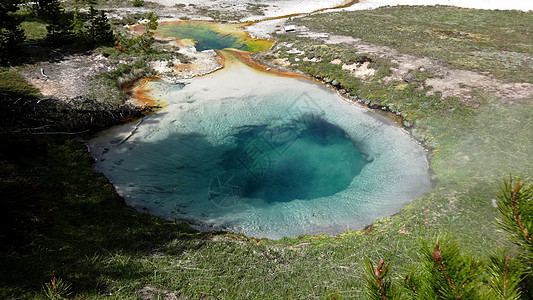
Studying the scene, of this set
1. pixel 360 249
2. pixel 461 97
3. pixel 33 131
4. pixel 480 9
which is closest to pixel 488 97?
pixel 461 97

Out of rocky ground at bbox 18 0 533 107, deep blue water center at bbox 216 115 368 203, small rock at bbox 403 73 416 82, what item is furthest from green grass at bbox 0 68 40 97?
small rock at bbox 403 73 416 82

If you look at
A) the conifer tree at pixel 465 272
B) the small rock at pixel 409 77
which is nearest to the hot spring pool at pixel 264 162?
the small rock at pixel 409 77

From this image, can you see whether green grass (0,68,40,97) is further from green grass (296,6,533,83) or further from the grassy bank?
green grass (296,6,533,83)

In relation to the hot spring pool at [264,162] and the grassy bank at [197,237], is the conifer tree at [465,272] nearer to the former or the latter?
the grassy bank at [197,237]

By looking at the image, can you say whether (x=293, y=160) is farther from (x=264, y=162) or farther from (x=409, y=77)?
(x=409, y=77)

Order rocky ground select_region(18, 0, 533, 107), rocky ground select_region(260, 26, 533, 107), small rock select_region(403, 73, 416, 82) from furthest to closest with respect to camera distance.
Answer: small rock select_region(403, 73, 416, 82)
rocky ground select_region(18, 0, 533, 107)
rocky ground select_region(260, 26, 533, 107)
